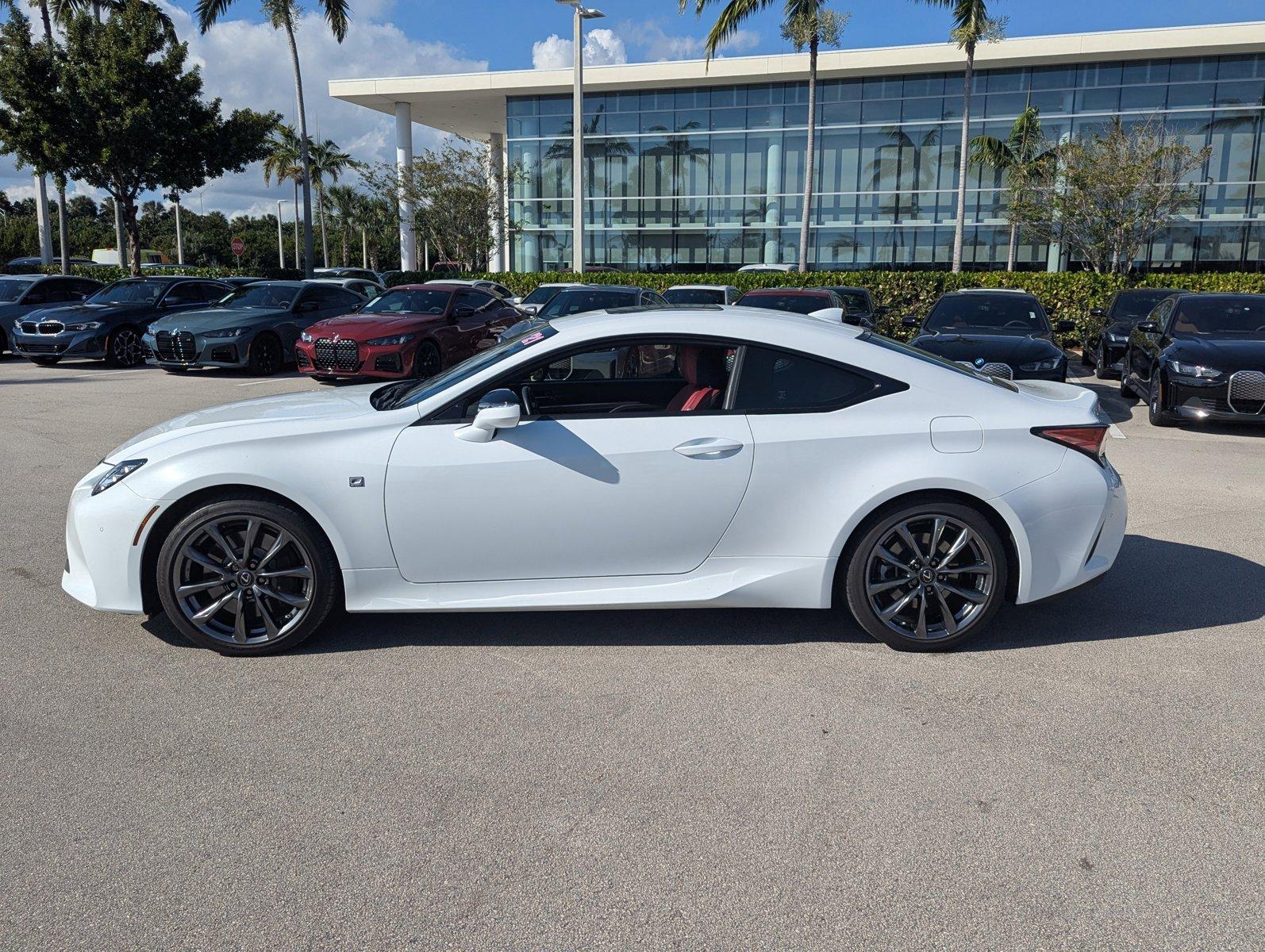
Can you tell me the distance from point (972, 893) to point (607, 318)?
117 inches

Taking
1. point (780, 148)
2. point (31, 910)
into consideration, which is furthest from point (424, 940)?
point (780, 148)

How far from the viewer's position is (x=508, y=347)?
485cm

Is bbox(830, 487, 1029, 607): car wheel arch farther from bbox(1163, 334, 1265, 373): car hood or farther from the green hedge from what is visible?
the green hedge

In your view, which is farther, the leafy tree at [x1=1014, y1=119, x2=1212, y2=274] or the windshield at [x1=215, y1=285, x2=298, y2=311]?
the leafy tree at [x1=1014, y1=119, x2=1212, y2=274]

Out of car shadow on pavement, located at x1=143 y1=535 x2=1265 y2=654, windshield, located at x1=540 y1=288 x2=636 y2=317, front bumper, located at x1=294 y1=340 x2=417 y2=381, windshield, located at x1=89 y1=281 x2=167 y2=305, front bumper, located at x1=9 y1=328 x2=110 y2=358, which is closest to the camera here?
car shadow on pavement, located at x1=143 y1=535 x2=1265 y2=654

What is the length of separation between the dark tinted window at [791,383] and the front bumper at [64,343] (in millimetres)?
16053

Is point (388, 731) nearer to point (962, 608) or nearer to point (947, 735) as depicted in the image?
point (947, 735)

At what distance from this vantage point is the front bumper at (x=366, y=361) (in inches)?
555

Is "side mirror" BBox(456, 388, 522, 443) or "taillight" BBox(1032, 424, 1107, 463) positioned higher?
"side mirror" BBox(456, 388, 522, 443)

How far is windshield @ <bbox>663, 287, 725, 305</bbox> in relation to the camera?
18.9 meters

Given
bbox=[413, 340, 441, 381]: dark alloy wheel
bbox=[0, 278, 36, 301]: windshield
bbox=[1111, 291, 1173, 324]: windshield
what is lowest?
bbox=[413, 340, 441, 381]: dark alloy wheel

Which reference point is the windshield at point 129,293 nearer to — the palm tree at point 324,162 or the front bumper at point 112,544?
the front bumper at point 112,544

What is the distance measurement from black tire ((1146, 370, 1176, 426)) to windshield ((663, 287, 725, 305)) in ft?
28.9

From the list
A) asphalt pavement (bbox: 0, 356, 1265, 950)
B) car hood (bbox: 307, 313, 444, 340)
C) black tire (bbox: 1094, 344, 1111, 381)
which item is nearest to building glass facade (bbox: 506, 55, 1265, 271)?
black tire (bbox: 1094, 344, 1111, 381)
